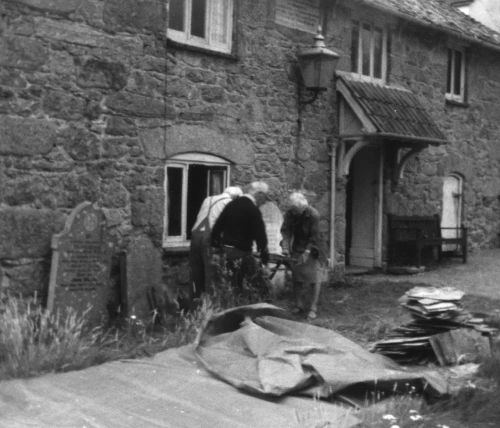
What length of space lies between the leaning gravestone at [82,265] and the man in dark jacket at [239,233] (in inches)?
51.1

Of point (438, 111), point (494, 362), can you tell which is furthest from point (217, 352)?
point (438, 111)

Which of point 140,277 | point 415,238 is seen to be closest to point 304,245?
point 140,277

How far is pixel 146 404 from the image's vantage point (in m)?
5.74

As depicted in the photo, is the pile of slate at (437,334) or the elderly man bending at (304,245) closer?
the pile of slate at (437,334)

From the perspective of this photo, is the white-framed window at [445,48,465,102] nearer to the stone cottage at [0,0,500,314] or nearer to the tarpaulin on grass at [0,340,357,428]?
the stone cottage at [0,0,500,314]

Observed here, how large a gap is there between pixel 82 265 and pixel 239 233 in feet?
6.08

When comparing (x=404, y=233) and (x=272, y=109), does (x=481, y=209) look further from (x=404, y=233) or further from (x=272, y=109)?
(x=272, y=109)

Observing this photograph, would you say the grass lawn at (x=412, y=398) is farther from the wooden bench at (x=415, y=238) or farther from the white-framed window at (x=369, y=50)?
the white-framed window at (x=369, y=50)

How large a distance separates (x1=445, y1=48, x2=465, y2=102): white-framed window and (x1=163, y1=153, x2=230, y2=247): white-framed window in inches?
277

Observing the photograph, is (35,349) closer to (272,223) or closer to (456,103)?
(272,223)

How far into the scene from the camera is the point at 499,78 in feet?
59.7

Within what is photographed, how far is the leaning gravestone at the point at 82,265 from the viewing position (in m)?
8.89

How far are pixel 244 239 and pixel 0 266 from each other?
2775 millimetres

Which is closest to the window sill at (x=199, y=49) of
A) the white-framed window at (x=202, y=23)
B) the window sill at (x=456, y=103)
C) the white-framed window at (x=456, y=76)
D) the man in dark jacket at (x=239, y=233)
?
the white-framed window at (x=202, y=23)
